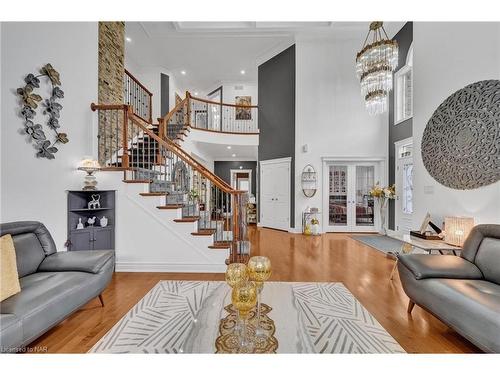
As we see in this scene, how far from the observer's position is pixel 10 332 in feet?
4.88

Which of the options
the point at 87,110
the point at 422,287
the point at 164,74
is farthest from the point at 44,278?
the point at 164,74

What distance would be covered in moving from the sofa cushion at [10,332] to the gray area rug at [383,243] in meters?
5.12

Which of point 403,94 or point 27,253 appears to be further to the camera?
point 403,94

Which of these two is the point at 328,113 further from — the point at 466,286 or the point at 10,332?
the point at 10,332

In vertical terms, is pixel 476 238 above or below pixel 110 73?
below

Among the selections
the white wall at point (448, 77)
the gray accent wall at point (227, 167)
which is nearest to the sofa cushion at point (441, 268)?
the white wall at point (448, 77)

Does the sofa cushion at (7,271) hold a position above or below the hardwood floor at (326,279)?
above

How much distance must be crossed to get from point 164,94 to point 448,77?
27.6 feet

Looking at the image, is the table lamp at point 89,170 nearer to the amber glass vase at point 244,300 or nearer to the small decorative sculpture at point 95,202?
the small decorative sculpture at point 95,202

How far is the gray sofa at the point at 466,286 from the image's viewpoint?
A: 159 cm

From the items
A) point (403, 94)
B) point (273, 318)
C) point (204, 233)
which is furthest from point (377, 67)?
point (273, 318)

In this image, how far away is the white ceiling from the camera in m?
6.23
